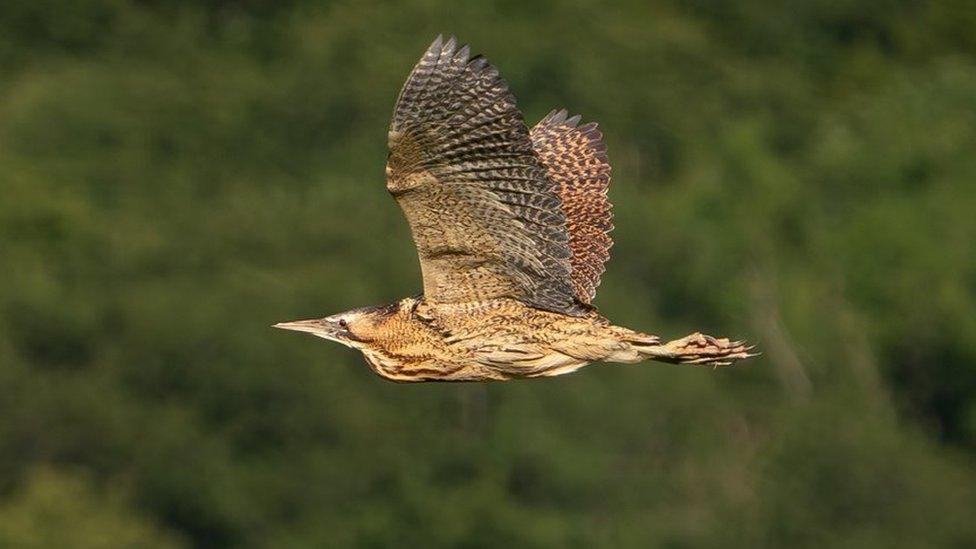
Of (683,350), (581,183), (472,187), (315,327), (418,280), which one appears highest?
(418,280)

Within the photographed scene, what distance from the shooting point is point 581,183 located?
40.1 ft

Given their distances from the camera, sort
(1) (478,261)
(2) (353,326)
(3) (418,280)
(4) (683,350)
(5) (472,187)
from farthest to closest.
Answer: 1. (3) (418,280)
2. (2) (353,326)
3. (4) (683,350)
4. (1) (478,261)
5. (5) (472,187)

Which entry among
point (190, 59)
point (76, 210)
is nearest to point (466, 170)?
point (76, 210)

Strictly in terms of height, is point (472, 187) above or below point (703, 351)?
above

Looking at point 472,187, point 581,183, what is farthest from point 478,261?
point 581,183

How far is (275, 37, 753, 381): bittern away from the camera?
34.2 feet

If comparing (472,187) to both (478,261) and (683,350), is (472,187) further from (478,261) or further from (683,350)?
(683,350)

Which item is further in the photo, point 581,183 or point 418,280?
point 418,280

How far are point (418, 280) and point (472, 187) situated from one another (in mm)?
25898

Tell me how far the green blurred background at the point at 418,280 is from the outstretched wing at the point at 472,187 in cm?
2150

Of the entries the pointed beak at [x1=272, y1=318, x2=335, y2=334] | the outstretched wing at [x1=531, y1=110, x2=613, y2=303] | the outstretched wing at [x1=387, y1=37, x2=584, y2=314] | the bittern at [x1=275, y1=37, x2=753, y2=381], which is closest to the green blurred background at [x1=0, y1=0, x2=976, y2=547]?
the outstretched wing at [x1=531, y1=110, x2=613, y2=303]

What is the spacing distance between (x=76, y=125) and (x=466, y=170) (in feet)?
111

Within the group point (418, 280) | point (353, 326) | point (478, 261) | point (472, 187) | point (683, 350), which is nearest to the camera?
point (472, 187)

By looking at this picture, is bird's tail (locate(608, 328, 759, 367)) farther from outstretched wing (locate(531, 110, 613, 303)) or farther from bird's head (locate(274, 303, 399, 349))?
bird's head (locate(274, 303, 399, 349))
